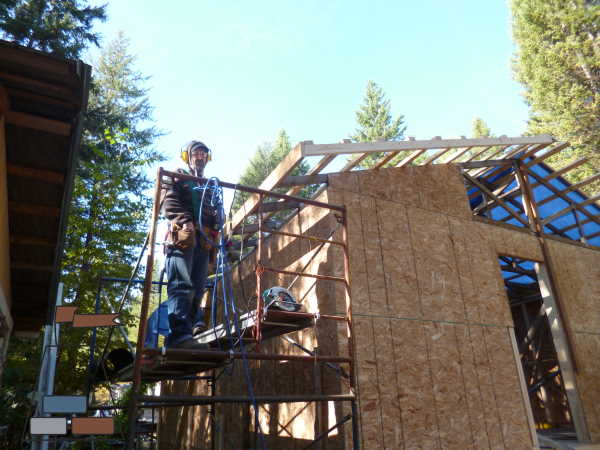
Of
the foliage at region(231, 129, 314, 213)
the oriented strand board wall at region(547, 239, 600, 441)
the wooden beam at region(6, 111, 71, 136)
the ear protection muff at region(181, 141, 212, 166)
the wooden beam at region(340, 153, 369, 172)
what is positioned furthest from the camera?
the foliage at region(231, 129, 314, 213)

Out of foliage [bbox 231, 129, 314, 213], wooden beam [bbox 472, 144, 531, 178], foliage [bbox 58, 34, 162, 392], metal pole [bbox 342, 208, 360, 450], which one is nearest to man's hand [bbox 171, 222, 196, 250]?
metal pole [bbox 342, 208, 360, 450]

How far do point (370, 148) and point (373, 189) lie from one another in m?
0.85

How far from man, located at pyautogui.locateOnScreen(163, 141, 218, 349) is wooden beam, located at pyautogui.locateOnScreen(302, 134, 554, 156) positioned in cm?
152

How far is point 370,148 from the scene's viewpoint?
6.54m

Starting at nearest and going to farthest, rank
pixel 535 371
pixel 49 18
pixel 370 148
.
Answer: pixel 370 148
pixel 535 371
pixel 49 18

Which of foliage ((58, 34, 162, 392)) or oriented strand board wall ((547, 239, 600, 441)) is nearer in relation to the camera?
oriented strand board wall ((547, 239, 600, 441))

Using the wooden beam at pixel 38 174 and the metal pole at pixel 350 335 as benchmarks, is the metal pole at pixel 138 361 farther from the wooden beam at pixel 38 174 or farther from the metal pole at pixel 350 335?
the metal pole at pixel 350 335

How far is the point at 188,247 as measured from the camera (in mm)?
4664

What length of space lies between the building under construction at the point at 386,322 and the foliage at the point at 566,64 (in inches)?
440

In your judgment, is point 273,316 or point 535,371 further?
point 535,371

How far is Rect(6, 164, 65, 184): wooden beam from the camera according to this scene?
442cm

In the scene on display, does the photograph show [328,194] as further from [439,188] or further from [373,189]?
[439,188]

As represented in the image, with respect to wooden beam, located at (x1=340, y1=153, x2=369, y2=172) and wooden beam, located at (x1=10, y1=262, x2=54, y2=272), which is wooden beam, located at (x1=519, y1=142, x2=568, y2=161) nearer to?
wooden beam, located at (x1=340, y1=153, x2=369, y2=172)

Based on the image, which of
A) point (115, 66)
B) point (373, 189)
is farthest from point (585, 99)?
point (115, 66)
